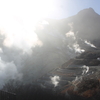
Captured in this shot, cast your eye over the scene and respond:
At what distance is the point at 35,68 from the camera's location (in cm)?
4869

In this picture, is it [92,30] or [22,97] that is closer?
[22,97]

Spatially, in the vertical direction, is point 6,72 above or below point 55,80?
above

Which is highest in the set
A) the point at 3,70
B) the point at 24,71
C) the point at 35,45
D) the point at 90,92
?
the point at 35,45

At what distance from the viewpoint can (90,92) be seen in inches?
922

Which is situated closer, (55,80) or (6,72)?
(55,80)

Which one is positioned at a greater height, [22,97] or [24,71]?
[24,71]

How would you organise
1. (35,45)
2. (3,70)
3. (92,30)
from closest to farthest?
1. (3,70)
2. (35,45)
3. (92,30)

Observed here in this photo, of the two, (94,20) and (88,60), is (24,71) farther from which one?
(94,20)

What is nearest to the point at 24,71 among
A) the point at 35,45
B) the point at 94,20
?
the point at 35,45

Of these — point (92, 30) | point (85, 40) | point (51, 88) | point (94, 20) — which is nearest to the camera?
point (51, 88)

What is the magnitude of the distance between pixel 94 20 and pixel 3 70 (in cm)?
7161

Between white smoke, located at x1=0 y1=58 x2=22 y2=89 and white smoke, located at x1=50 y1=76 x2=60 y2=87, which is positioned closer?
white smoke, located at x1=50 y1=76 x2=60 y2=87

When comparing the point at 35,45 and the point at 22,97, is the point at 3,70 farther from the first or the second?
the point at 35,45

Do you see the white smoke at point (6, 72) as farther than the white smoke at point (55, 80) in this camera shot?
Yes
